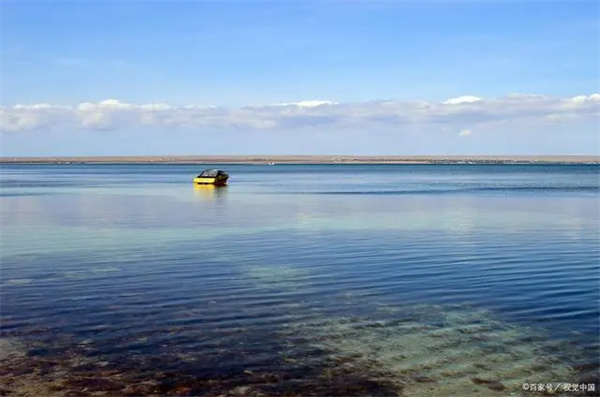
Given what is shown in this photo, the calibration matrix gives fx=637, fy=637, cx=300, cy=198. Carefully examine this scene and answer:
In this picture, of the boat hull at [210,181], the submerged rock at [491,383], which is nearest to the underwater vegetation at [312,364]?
the submerged rock at [491,383]

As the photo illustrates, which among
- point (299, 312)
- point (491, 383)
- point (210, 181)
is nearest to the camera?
point (491, 383)

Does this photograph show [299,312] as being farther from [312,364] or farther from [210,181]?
[210,181]

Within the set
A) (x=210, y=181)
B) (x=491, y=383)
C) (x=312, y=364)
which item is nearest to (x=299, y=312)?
(x=312, y=364)

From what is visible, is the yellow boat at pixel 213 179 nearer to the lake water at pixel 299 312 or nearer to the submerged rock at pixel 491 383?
the lake water at pixel 299 312

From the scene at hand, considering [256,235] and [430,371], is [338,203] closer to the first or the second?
[256,235]

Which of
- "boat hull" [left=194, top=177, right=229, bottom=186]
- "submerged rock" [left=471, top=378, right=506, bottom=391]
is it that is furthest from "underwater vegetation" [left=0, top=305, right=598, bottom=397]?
"boat hull" [left=194, top=177, right=229, bottom=186]

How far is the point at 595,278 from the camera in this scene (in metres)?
17.7

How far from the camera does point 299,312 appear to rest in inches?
547

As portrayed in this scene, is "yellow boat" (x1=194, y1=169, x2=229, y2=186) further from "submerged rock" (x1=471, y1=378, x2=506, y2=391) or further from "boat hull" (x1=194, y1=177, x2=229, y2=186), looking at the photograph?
"submerged rock" (x1=471, y1=378, x2=506, y2=391)

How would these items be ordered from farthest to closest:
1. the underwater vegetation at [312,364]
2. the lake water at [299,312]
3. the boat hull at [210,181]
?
the boat hull at [210,181]
the lake water at [299,312]
the underwater vegetation at [312,364]

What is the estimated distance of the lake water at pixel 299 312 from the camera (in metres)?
10.0

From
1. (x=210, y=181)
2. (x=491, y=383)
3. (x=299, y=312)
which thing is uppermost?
(x=210, y=181)

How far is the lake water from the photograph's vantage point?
32.8ft

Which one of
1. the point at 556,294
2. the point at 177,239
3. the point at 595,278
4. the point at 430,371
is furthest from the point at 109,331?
the point at 177,239
